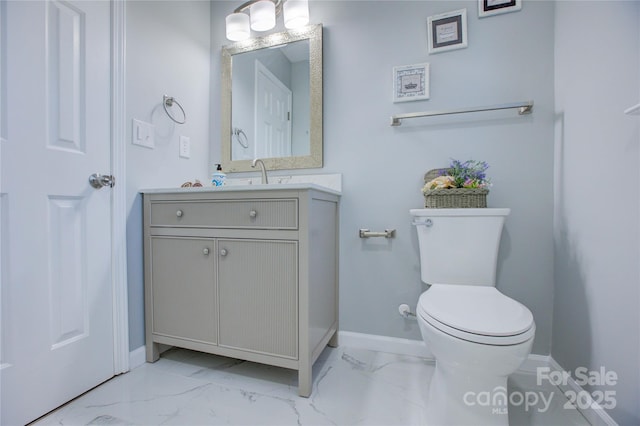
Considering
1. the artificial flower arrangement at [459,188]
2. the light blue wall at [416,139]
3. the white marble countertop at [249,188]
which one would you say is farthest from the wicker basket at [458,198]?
the white marble countertop at [249,188]

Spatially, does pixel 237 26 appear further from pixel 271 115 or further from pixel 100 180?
pixel 100 180

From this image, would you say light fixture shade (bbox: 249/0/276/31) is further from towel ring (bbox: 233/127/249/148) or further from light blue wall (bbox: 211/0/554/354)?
towel ring (bbox: 233/127/249/148)

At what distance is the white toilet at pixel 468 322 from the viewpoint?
2.71 feet

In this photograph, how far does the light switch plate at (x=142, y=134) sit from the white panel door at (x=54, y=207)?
0.11 m

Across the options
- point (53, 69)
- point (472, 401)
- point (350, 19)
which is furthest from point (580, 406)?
point (53, 69)

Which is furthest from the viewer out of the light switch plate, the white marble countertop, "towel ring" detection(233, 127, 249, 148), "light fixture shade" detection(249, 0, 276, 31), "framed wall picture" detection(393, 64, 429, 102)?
"towel ring" detection(233, 127, 249, 148)

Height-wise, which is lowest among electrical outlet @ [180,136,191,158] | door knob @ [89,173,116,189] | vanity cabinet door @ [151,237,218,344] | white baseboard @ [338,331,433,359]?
white baseboard @ [338,331,433,359]

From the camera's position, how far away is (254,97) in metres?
1.78

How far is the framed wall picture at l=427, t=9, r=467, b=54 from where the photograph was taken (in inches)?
54.8

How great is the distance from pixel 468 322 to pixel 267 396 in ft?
2.72

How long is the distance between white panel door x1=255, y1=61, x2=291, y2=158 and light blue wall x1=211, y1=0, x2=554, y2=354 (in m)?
0.24

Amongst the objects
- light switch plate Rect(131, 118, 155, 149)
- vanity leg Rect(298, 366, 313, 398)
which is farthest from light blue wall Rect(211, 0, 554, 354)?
light switch plate Rect(131, 118, 155, 149)

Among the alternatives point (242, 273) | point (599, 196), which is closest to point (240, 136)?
point (242, 273)

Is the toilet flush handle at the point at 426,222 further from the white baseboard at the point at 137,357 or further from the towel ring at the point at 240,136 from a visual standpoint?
the white baseboard at the point at 137,357
